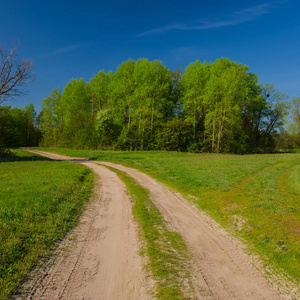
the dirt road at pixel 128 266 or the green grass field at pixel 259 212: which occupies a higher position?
the green grass field at pixel 259 212

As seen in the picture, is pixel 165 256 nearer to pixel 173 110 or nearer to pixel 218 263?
pixel 218 263

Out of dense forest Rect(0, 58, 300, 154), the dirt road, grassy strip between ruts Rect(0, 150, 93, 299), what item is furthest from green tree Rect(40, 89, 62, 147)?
the dirt road

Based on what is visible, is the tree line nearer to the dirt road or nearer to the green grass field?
the green grass field

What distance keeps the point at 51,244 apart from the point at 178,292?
3683 millimetres

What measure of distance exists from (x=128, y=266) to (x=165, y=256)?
97cm

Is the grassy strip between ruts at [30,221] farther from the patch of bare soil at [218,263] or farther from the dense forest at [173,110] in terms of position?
the dense forest at [173,110]

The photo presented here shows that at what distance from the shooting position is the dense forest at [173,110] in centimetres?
4318

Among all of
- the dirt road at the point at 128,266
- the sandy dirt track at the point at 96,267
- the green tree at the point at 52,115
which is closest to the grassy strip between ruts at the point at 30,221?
the sandy dirt track at the point at 96,267

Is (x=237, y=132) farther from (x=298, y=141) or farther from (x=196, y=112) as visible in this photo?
(x=298, y=141)

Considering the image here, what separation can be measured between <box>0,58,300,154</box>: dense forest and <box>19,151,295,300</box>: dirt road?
37.7 m

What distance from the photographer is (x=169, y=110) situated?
163 feet

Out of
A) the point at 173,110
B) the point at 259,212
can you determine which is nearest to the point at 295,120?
the point at 173,110

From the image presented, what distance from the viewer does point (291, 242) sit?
217 inches

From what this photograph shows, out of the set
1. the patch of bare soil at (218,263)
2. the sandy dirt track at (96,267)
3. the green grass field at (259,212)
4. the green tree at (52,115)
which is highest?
the green tree at (52,115)
